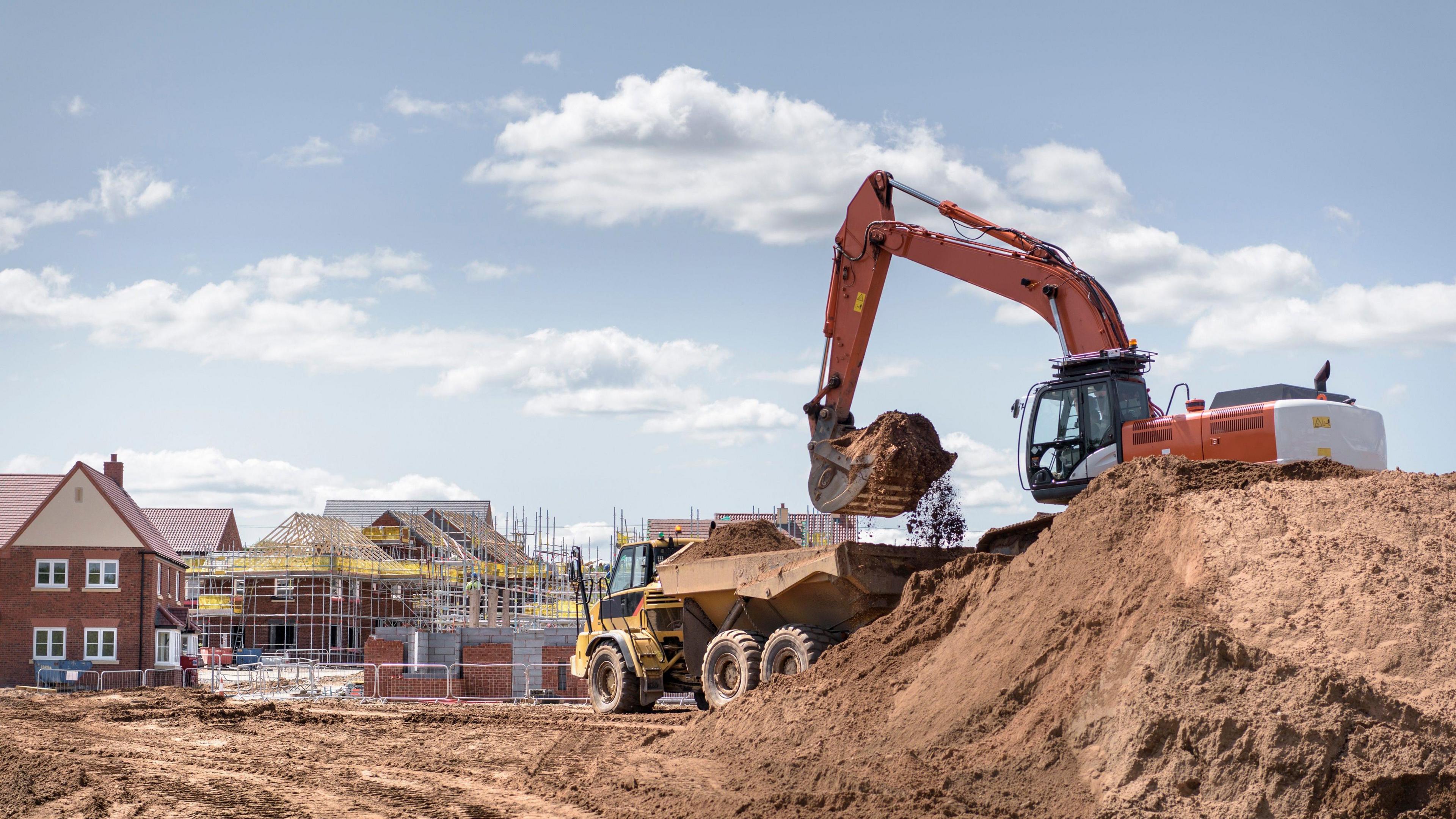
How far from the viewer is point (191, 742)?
14867 millimetres

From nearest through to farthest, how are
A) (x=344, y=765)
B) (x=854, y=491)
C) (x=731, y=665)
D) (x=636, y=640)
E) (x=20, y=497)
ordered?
1. (x=344, y=765)
2. (x=854, y=491)
3. (x=731, y=665)
4. (x=636, y=640)
5. (x=20, y=497)

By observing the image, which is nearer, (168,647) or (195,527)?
(168,647)

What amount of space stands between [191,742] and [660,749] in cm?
666

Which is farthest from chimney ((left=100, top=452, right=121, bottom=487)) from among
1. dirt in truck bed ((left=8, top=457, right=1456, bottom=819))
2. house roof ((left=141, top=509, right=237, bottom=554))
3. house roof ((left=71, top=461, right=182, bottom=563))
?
dirt in truck bed ((left=8, top=457, right=1456, bottom=819))

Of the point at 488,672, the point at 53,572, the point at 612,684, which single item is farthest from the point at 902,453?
the point at 53,572

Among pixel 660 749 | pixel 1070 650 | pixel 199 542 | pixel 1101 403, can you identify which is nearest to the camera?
pixel 1070 650

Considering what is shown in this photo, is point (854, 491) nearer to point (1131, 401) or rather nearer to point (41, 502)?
point (1131, 401)

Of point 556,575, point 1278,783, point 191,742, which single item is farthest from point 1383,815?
point 556,575

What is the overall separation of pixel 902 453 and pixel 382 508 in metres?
65.7

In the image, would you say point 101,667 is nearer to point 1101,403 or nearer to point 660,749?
point 660,749

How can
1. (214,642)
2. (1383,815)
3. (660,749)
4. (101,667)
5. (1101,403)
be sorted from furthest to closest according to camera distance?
1. (214,642)
2. (101,667)
3. (1101,403)
4. (660,749)
5. (1383,815)

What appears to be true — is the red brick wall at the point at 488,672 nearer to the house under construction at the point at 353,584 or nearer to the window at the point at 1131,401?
the house under construction at the point at 353,584

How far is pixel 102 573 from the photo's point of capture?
4125 cm

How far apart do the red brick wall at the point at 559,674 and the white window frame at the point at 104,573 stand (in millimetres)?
19886
